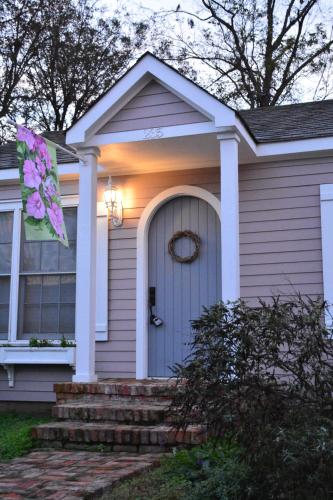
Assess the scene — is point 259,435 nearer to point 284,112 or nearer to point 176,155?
point 176,155

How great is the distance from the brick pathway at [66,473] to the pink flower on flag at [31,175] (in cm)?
231

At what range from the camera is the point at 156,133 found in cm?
646

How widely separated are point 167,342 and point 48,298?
1.62 m

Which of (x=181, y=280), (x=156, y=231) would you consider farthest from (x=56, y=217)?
(x=181, y=280)

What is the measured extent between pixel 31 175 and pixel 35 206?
11.9 inches

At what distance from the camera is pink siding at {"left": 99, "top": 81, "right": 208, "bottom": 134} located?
6408 mm

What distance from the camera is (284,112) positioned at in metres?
8.58

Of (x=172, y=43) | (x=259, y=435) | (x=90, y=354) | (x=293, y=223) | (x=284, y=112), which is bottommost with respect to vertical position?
(x=259, y=435)

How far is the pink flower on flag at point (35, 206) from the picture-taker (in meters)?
5.40

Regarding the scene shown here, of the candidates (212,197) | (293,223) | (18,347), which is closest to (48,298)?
(18,347)

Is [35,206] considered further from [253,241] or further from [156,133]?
[253,241]

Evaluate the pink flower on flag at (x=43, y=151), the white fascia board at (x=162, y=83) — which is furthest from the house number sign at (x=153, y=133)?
the pink flower on flag at (x=43, y=151)

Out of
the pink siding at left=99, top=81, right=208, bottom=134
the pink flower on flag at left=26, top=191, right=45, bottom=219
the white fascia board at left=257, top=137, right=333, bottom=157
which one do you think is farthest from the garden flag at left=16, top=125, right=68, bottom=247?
the white fascia board at left=257, top=137, right=333, bottom=157

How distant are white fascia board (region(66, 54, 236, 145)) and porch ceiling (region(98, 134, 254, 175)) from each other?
274 millimetres
